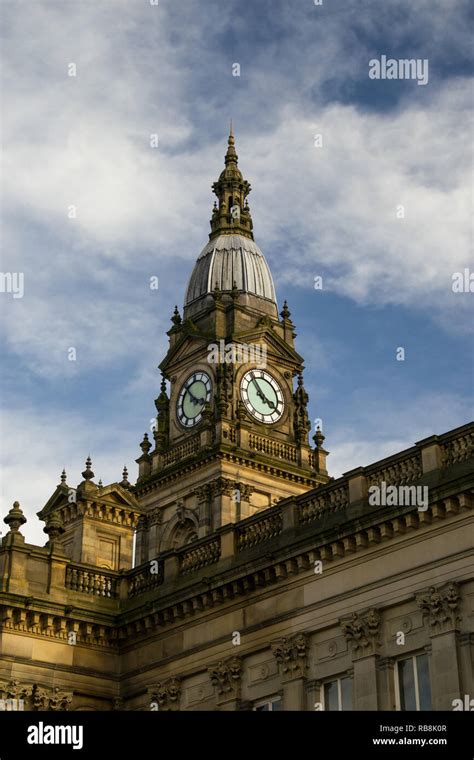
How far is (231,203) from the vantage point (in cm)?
8631

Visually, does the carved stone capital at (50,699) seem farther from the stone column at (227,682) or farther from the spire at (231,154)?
the spire at (231,154)

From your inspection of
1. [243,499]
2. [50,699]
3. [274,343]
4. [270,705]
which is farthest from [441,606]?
[274,343]

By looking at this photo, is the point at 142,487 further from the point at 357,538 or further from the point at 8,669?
the point at 357,538

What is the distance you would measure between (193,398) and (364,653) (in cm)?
3678

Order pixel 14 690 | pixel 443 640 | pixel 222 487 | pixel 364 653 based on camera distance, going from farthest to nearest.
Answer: pixel 222 487 < pixel 14 690 < pixel 364 653 < pixel 443 640

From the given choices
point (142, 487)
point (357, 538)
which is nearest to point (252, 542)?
point (357, 538)

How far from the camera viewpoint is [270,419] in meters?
75.6

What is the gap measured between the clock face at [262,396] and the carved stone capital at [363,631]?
112ft

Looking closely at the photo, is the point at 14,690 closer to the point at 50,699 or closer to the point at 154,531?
the point at 50,699

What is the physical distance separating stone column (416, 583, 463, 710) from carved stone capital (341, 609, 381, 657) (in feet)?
6.29

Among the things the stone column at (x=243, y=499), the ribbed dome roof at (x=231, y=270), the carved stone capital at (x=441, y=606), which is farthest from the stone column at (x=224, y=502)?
the carved stone capital at (x=441, y=606)

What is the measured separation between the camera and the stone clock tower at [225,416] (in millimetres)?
71625

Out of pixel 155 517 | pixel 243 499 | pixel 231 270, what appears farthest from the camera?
pixel 231 270
